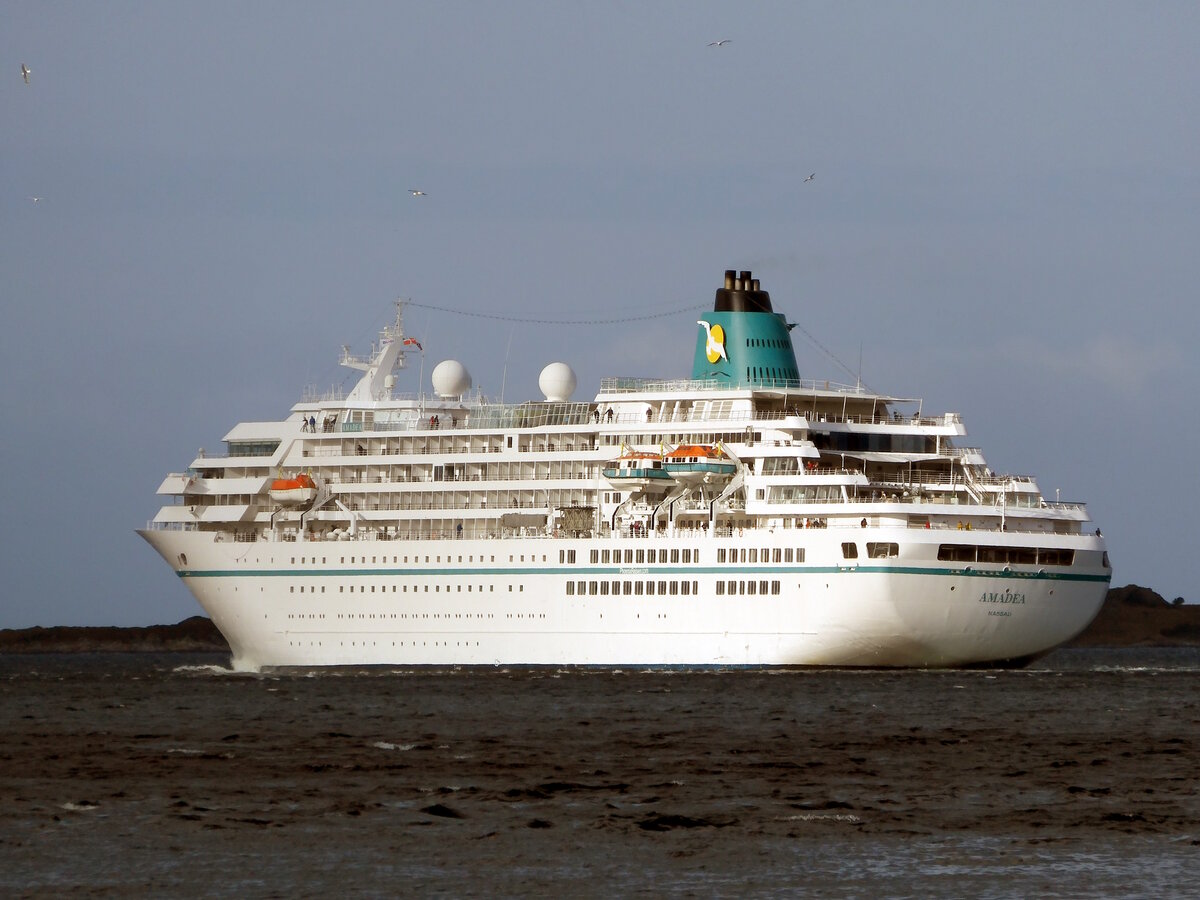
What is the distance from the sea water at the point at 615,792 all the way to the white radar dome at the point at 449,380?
817 inches

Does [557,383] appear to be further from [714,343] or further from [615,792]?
[615,792]

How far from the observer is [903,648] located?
65.0 meters

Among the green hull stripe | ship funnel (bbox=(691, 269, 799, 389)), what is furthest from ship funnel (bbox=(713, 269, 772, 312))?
the green hull stripe

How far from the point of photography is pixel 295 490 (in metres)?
78.6

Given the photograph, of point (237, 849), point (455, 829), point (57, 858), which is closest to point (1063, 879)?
point (455, 829)

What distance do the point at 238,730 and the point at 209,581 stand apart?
99.1 ft

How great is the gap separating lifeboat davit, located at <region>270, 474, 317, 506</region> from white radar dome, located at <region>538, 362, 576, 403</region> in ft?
31.0

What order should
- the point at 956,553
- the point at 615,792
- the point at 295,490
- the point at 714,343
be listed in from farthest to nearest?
the point at 295,490
the point at 714,343
the point at 956,553
the point at 615,792

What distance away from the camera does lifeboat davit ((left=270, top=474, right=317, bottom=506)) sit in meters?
78.6

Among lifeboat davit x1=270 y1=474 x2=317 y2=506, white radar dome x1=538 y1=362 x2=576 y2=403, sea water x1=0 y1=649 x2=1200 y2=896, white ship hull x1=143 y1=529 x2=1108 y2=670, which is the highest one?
white radar dome x1=538 y1=362 x2=576 y2=403

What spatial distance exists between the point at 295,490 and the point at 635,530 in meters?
14.9

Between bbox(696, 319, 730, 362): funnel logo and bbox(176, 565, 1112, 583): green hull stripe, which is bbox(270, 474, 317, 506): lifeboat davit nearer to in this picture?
bbox(176, 565, 1112, 583): green hull stripe

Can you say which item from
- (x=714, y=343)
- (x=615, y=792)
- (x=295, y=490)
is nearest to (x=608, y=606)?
(x=714, y=343)

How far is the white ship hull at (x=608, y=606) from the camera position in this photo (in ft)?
210
